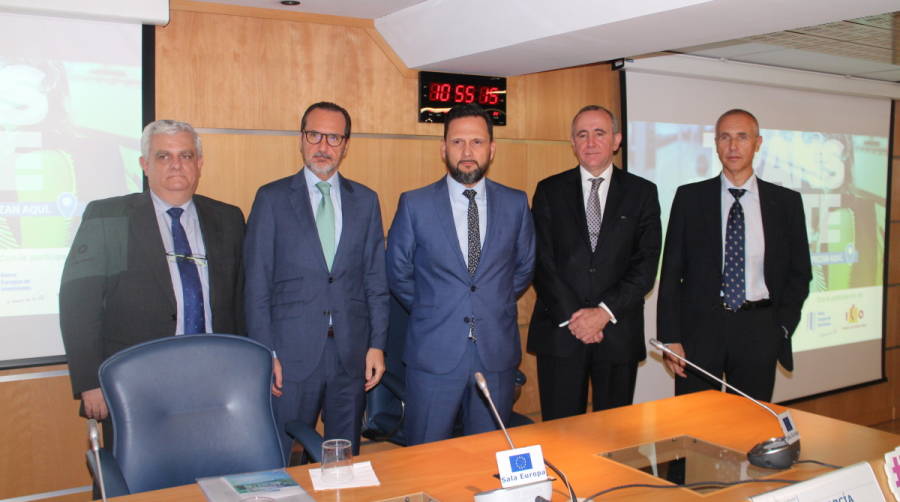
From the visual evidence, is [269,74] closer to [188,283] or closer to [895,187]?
[188,283]

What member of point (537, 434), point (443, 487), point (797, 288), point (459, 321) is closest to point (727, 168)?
point (797, 288)

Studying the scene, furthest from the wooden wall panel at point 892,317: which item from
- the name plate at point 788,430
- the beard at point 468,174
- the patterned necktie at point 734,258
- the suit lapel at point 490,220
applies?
the name plate at point 788,430

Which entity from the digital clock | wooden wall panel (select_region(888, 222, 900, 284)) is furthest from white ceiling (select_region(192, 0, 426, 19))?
wooden wall panel (select_region(888, 222, 900, 284))

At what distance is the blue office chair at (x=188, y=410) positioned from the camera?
2.44 m

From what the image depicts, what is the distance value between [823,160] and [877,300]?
1580 mm

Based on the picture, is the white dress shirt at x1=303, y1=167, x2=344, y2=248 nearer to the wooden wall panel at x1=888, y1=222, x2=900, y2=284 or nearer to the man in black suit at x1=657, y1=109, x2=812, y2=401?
the man in black suit at x1=657, y1=109, x2=812, y2=401

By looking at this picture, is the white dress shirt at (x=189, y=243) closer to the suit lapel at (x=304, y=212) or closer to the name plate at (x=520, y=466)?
the suit lapel at (x=304, y=212)

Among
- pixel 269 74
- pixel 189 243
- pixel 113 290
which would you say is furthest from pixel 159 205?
pixel 269 74

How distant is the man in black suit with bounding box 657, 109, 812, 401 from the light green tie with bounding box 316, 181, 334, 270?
1.82 meters

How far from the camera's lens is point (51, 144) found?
381cm

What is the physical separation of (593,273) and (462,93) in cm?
171

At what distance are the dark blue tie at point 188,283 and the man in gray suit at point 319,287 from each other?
22 centimetres

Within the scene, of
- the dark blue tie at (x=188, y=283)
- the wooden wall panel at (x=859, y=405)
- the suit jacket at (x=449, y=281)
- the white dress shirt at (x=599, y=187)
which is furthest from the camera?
the wooden wall panel at (x=859, y=405)

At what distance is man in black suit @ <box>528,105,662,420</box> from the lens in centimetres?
393
